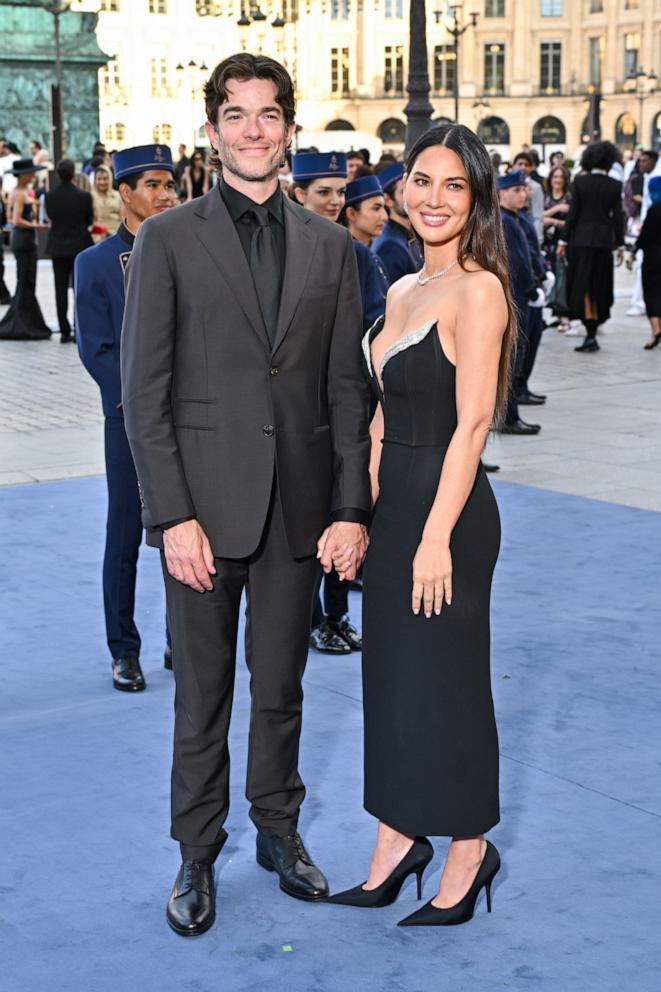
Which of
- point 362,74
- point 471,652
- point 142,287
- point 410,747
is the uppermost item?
point 362,74

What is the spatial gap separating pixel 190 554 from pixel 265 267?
71cm

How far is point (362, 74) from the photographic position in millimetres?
96250

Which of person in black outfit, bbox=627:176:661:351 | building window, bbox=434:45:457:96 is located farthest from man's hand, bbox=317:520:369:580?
building window, bbox=434:45:457:96

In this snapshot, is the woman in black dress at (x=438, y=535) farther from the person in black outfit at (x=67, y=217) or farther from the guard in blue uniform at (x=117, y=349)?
the person in black outfit at (x=67, y=217)

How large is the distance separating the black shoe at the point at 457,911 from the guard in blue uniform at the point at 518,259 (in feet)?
21.7

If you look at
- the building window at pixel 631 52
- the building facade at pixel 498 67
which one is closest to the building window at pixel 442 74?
the building facade at pixel 498 67

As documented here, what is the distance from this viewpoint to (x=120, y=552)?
18.3 feet

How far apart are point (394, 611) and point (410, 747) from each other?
32 cm

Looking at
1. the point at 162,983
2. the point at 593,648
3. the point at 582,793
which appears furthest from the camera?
the point at 593,648

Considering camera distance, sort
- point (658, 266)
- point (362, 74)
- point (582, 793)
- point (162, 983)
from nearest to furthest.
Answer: point (162, 983) < point (582, 793) < point (658, 266) < point (362, 74)

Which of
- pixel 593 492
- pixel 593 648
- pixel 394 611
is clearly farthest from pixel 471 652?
pixel 593 492

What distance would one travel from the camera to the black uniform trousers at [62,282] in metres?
16.3

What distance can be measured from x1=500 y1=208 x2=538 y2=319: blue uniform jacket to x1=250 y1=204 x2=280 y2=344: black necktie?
22.1ft

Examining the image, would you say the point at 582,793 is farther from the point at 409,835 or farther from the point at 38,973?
the point at 38,973
